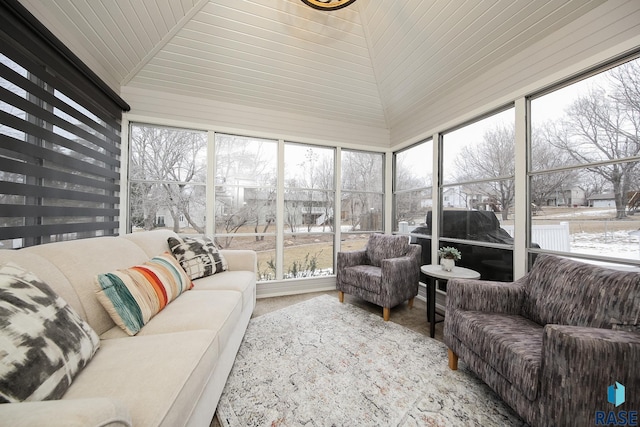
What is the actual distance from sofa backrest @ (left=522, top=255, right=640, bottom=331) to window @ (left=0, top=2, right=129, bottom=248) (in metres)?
3.57

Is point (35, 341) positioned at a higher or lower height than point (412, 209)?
lower

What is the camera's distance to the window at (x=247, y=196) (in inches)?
130

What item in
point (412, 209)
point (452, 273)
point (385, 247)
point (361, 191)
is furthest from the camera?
point (361, 191)

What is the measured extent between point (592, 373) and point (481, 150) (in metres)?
2.30

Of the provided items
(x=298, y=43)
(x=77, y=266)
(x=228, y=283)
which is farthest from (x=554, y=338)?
(x=298, y=43)

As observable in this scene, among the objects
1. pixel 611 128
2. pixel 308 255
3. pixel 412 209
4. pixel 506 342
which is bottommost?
pixel 506 342

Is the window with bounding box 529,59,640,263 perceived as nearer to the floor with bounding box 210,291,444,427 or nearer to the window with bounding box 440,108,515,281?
the window with bounding box 440,108,515,281

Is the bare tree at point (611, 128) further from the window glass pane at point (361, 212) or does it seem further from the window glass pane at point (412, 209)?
the window glass pane at point (361, 212)

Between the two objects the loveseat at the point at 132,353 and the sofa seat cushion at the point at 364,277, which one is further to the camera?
the sofa seat cushion at the point at 364,277

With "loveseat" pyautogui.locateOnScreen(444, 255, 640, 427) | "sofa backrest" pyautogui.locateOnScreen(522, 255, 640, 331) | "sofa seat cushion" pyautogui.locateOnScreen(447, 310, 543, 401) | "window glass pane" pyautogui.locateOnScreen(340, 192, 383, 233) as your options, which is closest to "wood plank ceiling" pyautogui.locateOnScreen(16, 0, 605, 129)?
"window glass pane" pyautogui.locateOnScreen(340, 192, 383, 233)

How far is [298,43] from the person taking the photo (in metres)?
2.79

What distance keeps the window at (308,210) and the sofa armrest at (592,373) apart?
2922mm

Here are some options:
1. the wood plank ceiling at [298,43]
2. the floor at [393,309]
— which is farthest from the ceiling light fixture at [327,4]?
the floor at [393,309]

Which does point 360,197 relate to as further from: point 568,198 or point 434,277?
point 568,198
